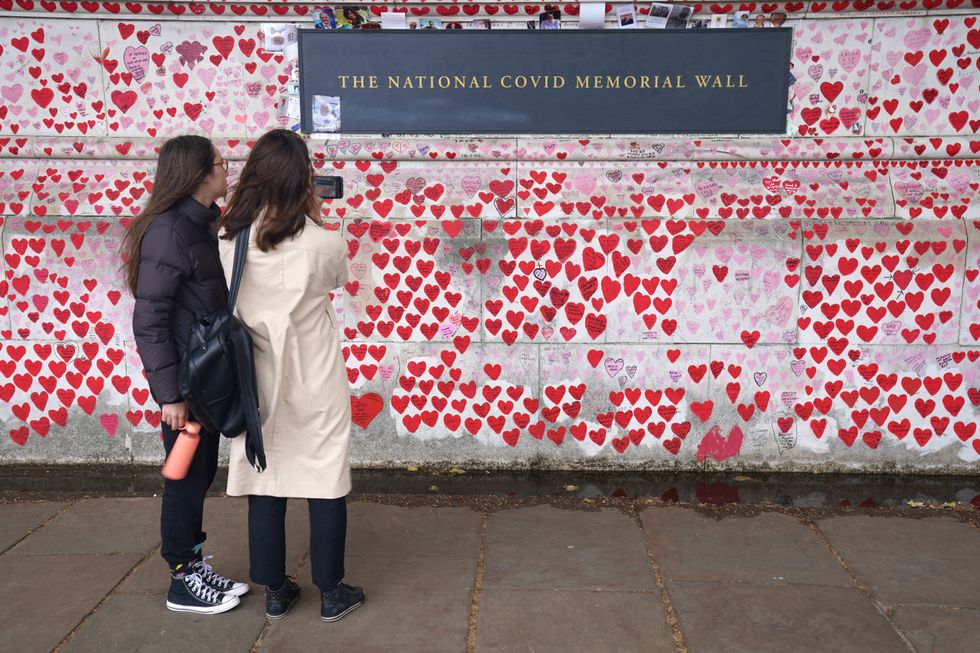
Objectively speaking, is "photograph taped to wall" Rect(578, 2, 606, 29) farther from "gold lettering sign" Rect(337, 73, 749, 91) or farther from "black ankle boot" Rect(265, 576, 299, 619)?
"black ankle boot" Rect(265, 576, 299, 619)

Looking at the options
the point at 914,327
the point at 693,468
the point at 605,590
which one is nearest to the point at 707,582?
the point at 605,590

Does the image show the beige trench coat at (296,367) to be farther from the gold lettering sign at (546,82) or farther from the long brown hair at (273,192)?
the gold lettering sign at (546,82)

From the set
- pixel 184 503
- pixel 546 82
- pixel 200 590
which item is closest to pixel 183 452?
pixel 184 503

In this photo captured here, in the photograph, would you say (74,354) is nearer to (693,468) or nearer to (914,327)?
(693,468)

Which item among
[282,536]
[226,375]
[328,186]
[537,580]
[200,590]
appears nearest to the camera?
[226,375]

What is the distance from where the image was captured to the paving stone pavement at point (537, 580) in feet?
9.55

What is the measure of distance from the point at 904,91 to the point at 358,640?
411cm

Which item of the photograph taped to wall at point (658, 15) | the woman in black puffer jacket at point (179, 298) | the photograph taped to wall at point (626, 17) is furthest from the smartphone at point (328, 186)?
the photograph taped to wall at point (658, 15)

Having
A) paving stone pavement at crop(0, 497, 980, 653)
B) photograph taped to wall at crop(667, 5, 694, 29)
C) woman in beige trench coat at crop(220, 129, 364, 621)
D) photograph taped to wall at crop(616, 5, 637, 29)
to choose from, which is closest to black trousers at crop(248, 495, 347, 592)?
woman in beige trench coat at crop(220, 129, 364, 621)

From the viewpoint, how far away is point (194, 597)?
307cm

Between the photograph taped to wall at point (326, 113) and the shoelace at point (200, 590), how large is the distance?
8.78 feet

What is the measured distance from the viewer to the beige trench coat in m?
2.77

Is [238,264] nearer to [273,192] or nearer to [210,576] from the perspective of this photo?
[273,192]

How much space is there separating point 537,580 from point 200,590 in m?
1.36
